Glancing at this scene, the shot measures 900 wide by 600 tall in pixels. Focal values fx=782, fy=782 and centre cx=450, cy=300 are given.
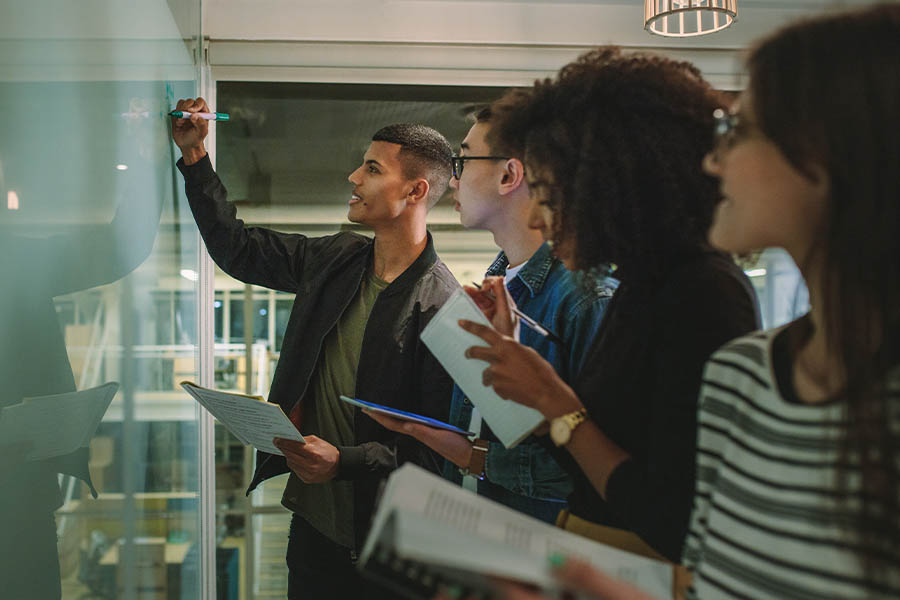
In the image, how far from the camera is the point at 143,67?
163 cm

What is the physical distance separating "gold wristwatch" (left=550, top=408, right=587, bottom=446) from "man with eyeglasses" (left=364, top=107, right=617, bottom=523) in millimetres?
131

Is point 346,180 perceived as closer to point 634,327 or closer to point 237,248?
point 237,248

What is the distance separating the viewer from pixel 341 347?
6.77ft

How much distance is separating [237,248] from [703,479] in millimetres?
1554

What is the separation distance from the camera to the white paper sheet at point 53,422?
921 mm

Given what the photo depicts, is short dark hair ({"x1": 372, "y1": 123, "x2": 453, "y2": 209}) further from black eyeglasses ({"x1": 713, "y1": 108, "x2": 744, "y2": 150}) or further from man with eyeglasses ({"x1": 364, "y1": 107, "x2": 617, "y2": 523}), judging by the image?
black eyeglasses ({"x1": 713, "y1": 108, "x2": 744, "y2": 150})

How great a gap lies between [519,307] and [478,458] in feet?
1.10

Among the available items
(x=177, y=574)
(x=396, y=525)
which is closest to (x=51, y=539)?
(x=396, y=525)

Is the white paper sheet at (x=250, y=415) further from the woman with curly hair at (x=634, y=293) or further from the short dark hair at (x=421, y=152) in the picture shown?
the short dark hair at (x=421, y=152)

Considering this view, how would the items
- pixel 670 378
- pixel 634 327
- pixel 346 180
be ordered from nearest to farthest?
pixel 670 378 → pixel 634 327 → pixel 346 180

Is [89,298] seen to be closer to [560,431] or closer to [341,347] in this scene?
[560,431]

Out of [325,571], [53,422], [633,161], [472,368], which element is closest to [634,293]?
[633,161]

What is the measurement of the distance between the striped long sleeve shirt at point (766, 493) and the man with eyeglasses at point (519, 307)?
0.39 meters

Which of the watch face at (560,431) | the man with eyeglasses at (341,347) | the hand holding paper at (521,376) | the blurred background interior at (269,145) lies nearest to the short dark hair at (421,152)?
the man with eyeglasses at (341,347)
